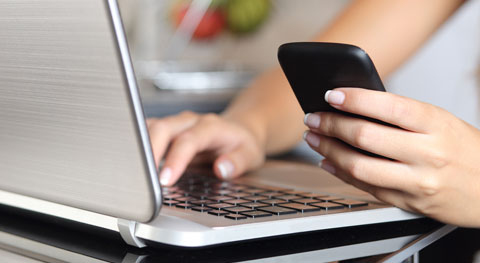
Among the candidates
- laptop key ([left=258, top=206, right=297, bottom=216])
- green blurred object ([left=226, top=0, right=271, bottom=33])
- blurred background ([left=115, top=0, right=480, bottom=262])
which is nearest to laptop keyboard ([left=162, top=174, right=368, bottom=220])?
laptop key ([left=258, top=206, right=297, bottom=216])

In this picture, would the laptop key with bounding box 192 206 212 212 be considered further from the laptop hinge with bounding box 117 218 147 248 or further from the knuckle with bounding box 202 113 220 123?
the knuckle with bounding box 202 113 220 123

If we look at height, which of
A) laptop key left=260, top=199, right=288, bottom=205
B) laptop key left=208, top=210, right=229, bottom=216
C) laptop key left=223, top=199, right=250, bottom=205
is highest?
laptop key left=260, top=199, right=288, bottom=205

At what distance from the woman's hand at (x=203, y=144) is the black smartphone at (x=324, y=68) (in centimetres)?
23

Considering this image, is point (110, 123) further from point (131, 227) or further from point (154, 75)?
point (154, 75)

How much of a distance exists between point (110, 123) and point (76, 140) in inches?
1.8

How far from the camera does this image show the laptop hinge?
0.39 m

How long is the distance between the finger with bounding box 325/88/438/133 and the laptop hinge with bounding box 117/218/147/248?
0.55 ft

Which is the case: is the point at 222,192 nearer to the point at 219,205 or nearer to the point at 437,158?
the point at 219,205

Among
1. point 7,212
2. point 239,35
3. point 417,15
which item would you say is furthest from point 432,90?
point 7,212

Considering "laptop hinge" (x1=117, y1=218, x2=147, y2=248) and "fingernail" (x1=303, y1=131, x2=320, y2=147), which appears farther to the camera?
"fingernail" (x1=303, y1=131, x2=320, y2=147)

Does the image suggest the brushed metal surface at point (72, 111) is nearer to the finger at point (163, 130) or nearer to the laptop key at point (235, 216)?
the laptop key at point (235, 216)

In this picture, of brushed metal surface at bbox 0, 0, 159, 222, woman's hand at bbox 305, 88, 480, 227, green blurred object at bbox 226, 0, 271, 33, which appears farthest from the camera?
green blurred object at bbox 226, 0, 271, 33

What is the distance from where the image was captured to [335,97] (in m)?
0.45

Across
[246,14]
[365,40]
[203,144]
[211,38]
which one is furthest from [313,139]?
[211,38]
